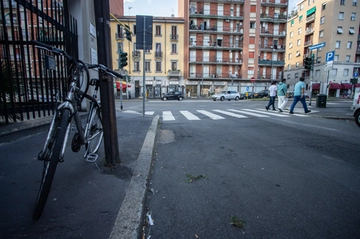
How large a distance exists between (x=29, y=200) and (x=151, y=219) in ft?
3.74

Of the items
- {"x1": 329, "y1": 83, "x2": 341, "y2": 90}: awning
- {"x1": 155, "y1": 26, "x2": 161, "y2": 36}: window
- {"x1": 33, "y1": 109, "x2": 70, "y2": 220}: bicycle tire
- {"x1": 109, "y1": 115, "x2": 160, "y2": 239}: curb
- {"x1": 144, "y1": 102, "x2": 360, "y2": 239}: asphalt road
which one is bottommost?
{"x1": 144, "y1": 102, "x2": 360, "y2": 239}: asphalt road

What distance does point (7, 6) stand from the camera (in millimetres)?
3307

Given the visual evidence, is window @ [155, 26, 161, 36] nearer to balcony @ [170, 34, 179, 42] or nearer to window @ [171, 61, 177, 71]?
balcony @ [170, 34, 179, 42]

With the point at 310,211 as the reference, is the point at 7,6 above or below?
above

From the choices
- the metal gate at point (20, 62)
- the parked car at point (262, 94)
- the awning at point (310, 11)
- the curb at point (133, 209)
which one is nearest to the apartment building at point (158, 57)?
the parked car at point (262, 94)

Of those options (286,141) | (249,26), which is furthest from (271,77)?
(286,141)

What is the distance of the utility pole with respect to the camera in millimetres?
2297

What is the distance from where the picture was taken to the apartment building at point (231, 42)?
130 ft

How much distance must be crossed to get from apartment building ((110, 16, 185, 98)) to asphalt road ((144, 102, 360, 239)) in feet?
117

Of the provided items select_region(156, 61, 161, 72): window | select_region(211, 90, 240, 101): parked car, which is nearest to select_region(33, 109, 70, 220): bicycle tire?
select_region(211, 90, 240, 101): parked car

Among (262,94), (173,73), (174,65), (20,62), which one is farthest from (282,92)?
(174,65)

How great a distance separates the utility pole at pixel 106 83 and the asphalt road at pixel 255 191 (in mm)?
705

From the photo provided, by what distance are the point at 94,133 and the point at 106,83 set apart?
0.72 metres

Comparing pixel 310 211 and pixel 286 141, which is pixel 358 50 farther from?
pixel 310 211
